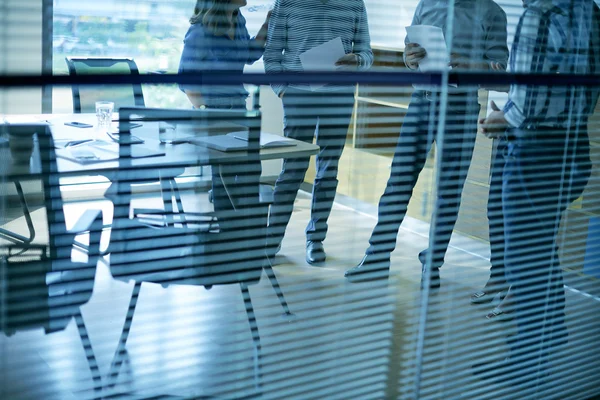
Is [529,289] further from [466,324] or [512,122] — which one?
[512,122]

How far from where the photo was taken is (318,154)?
5.19 ft

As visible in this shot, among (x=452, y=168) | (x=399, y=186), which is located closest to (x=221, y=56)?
(x=399, y=186)

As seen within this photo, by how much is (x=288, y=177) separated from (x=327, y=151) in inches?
4.7

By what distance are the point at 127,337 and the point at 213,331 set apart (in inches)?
7.0

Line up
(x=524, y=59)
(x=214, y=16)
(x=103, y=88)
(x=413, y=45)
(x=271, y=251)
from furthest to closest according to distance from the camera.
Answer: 1. (x=524, y=59)
2. (x=413, y=45)
3. (x=271, y=251)
4. (x=214, y=16)
5. (x=103, y=88)

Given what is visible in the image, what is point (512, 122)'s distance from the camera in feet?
6.68

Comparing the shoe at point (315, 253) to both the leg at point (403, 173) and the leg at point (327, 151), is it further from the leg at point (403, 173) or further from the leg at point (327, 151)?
the leg at point (403, 173)

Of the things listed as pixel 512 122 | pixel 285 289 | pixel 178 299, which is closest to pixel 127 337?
pixel 178 299

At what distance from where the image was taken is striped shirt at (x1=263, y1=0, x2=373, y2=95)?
1.47m

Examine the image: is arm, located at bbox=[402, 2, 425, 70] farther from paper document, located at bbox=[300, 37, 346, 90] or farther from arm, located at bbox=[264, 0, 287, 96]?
arm, located at bbox=[264, 0, 287, 96]

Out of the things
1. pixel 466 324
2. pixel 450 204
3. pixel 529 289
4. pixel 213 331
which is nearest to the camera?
pixel 213 331

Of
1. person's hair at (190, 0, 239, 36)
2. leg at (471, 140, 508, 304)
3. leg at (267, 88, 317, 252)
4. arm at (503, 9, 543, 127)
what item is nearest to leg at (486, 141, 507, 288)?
leg at (471, 140, 508, 304)

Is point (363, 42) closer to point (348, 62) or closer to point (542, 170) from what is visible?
point (348, 62)

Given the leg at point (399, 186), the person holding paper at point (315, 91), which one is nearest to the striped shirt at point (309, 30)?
the person holding paper at point (315, 91)
